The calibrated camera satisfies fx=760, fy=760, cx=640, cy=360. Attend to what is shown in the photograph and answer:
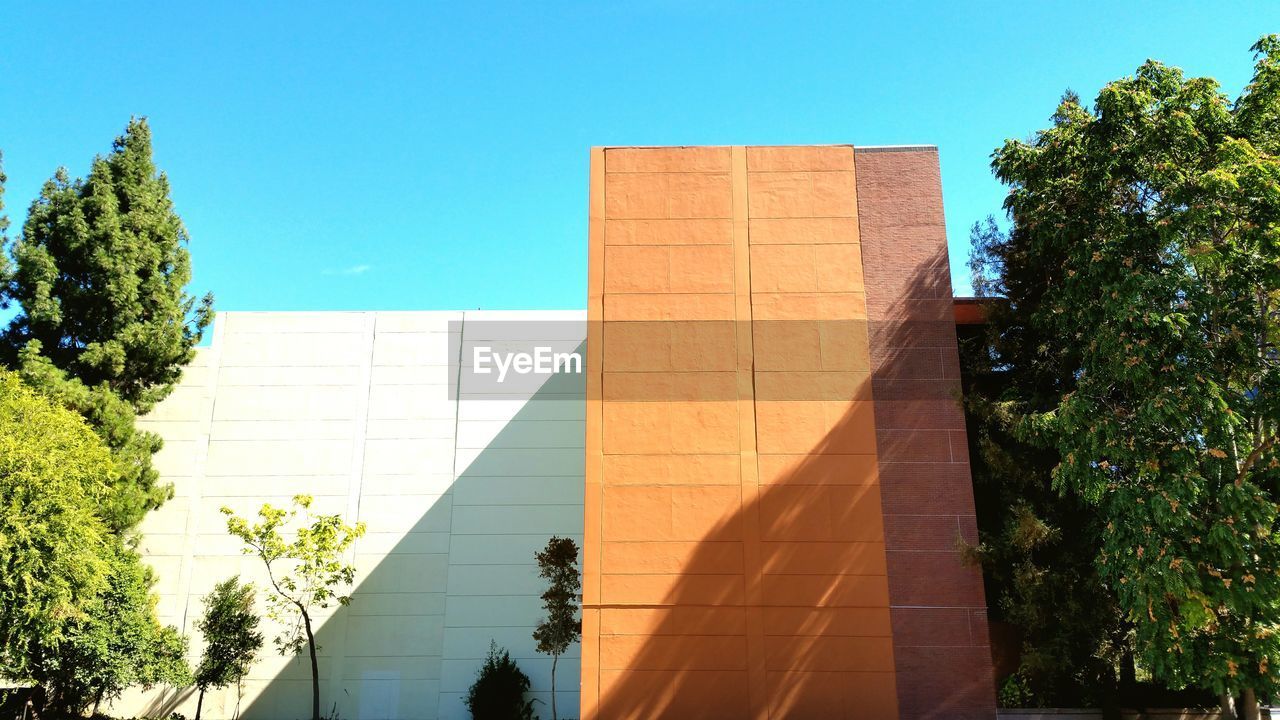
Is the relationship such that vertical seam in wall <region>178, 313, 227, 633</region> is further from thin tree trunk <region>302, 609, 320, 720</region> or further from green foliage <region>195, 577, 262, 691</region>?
thin tree trunk <region>302, 609, 320, 720</region>

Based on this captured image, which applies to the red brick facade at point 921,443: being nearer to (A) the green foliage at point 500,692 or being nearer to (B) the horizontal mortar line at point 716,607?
(B) the horizontal mortar line at point 716,607

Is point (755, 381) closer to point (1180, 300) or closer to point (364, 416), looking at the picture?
point (1180, 300)

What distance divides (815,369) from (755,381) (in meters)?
1.19

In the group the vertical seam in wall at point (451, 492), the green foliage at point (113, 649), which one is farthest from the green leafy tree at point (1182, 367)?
the green foliage at point (113, 649)

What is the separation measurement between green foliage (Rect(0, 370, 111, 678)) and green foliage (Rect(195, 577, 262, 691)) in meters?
3.73

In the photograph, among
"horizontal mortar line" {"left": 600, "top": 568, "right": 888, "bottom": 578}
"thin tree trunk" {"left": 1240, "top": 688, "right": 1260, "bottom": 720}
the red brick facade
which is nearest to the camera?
"thin tree trunk" {"left": 1240, "top": 688, "right": 1260, "bottom": 720}

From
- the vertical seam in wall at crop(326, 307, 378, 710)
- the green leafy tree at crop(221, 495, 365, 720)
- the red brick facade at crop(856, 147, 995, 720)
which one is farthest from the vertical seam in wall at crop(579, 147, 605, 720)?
the vertical seam in wall at crop(326, 307, 378, 710)

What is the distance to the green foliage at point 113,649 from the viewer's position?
1797 cm

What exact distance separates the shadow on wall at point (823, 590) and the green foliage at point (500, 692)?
30.1 ft

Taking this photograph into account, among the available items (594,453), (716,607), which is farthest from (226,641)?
(716,607)

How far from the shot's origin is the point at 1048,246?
45.7ft

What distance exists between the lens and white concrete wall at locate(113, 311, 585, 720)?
72.2ft

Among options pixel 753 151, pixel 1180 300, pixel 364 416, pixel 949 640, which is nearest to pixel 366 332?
pixel 364 416

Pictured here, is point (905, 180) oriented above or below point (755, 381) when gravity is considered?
above
